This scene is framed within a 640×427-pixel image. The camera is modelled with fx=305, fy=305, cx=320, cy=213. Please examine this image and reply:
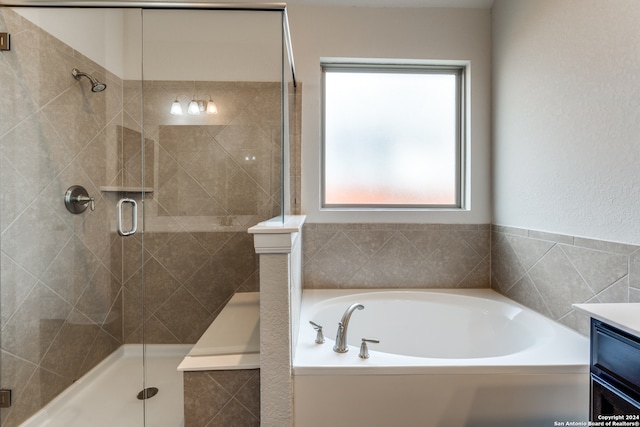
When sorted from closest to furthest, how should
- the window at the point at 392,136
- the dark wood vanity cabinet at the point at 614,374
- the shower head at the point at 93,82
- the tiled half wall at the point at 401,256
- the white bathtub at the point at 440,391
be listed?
the dark wood vanity cabinet at the point at 614,374 → the white bathtub at the point at 440,391 → the shower head at the point at 93,82 → the tiled half wall at the point at 401,256 → the window at the point at 392,136

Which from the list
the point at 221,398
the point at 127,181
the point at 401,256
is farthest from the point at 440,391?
the point at 127,181

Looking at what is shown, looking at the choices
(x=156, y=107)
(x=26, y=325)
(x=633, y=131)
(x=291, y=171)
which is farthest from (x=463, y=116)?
(x=26, y=325)

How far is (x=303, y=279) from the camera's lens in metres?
2.22

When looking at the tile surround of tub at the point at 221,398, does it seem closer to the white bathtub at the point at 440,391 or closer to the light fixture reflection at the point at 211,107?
the white bathtub at the point at 440,391

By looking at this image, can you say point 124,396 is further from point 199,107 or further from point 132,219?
point 199,107

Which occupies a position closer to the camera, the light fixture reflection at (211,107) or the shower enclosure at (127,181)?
the shower enclosure at (127,181)

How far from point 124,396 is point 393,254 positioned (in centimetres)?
185

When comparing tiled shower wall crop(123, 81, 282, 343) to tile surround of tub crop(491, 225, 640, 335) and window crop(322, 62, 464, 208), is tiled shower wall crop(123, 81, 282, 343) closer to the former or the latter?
window crop(322, 62, 464, 208)

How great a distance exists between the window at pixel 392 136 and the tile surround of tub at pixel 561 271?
55cm

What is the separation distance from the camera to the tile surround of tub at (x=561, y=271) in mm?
1273

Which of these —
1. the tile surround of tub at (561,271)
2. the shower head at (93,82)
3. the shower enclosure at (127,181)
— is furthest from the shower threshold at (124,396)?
the tile surround of tub at (561,271)

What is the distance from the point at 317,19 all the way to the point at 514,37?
132 centimetres

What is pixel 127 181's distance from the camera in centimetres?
189

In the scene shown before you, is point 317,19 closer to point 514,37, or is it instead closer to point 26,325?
point 514,37
